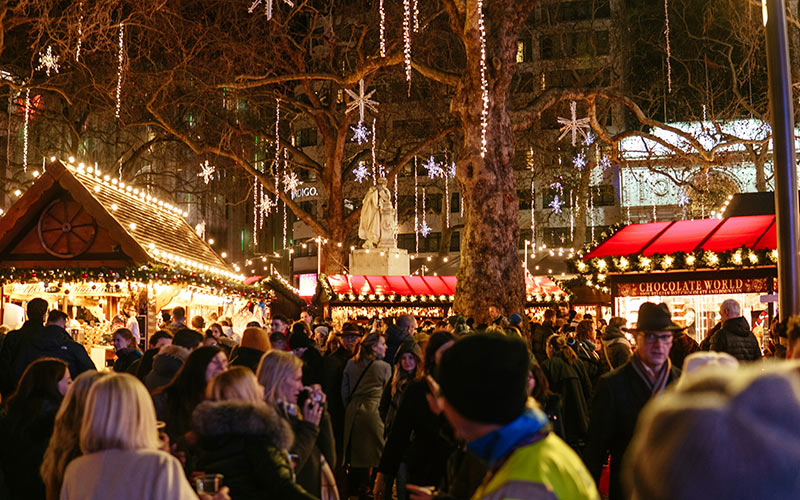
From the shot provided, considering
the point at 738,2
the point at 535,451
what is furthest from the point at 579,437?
the point at 738,2

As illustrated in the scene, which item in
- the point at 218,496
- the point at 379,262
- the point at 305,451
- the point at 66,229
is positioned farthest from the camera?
the point at 379,262

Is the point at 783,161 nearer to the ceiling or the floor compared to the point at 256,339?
nearer to the ceiling

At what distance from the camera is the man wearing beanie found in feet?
7.54

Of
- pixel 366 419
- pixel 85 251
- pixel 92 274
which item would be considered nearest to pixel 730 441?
pixel 366 419

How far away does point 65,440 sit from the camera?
168 inches

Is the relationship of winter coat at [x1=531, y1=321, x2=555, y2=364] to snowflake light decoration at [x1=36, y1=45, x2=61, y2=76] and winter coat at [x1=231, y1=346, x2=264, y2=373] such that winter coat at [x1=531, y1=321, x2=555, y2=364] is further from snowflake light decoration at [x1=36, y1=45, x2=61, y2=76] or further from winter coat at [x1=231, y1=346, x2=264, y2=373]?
snowflake light decoration at [x1=36, y1=45, x2=61, y2=76]

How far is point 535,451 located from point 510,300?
16153 millimetres

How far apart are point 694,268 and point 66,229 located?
11.4 metres

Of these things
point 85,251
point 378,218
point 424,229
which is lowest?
point 85,251

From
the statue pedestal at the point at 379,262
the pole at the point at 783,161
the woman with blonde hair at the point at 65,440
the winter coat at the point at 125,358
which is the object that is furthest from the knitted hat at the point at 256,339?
the statue pedestal at the point at 379,262

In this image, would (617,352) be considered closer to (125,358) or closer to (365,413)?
(365,413)

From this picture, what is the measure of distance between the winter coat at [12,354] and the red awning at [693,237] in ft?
38.9

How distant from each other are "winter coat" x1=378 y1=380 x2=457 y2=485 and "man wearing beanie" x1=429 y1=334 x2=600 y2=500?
11.8 feet

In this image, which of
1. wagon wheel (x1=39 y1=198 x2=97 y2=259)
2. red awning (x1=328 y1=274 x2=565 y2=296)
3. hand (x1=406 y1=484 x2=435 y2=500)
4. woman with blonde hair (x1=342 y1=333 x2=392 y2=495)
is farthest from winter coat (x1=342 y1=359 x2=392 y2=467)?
red awning (x1=328 y1=274 x2=565 y2=296)
